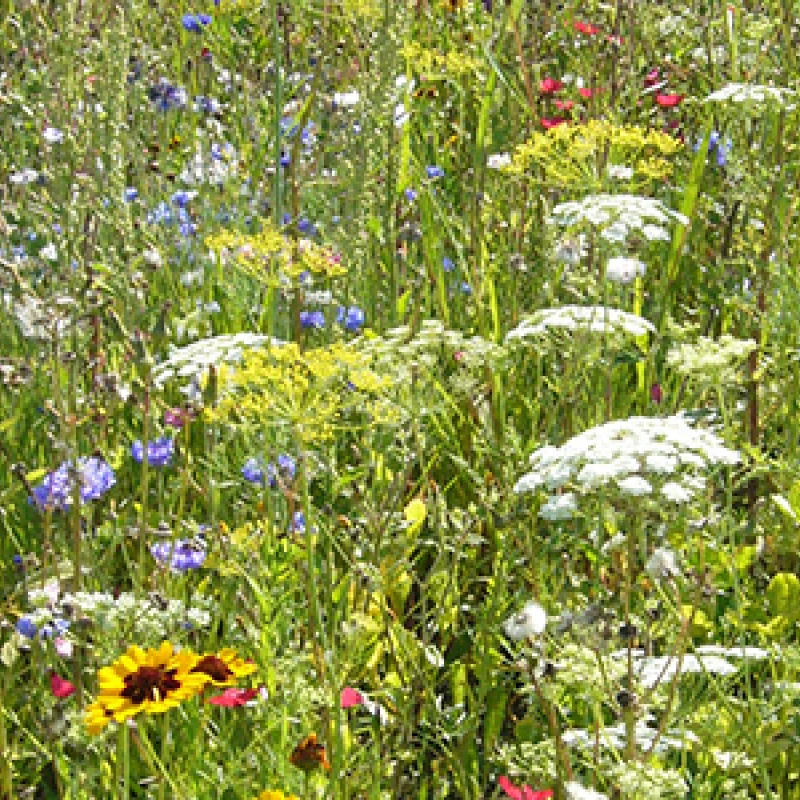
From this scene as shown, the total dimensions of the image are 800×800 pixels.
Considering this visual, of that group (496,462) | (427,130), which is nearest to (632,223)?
(496,462)

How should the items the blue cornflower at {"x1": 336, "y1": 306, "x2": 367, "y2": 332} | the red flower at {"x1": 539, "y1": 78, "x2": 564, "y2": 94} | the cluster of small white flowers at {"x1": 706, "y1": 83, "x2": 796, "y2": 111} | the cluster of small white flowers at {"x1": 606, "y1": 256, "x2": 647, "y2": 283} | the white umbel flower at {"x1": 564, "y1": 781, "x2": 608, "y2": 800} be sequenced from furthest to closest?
the red flower at {"x1": 539, "y1": 78, "x2": 564, "y2": 94} < the blue cornflower at {"x1": 336, "y1": 306, "x2": 367, "y2": 332} < the cluster of small white flowers at {"x1": 706, "y1": 83, "x2": 796, "y2": 111} < the cluster of small white flowers at {"x1": 606, "y1": 256, "x2": 647, "y2": 283} < the white umbel flower at {"x1": 564, "y1": 781, "x2": 608, "y2": 800}

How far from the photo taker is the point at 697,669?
1.56 m

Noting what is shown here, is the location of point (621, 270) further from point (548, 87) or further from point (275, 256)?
point (548, 87)

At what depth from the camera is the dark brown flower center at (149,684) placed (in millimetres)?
1320

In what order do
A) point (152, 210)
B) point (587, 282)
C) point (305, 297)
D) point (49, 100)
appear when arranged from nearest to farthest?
point (587, 282), point (49, 100), point (305, 297), point (152, 210)

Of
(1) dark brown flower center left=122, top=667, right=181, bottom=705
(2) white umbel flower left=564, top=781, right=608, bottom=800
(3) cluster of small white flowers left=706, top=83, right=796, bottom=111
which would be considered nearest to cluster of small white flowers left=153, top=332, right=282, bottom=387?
(1) dark brown flower center left=122, top=667, right=181, bottom=705

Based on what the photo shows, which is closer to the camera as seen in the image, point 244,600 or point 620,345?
point 244,600

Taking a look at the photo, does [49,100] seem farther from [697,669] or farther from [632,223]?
[697,669]

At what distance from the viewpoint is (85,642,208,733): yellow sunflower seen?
50.9 inches

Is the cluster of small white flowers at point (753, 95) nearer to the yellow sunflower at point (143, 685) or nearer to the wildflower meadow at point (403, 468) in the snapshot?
the wildflower meadow at point (403, 468)

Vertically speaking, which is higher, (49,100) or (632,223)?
(49,100)

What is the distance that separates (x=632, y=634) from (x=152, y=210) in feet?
6.50

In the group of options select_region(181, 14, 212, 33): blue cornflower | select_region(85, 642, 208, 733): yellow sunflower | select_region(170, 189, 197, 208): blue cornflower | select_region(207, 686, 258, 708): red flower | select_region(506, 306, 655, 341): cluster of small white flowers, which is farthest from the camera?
select_region(181, 14, 212, 33): blue cornflower

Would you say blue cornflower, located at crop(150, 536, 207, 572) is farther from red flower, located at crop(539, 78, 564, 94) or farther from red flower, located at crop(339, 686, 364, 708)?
red flower, located at crop(539, 78, 564, 94)
